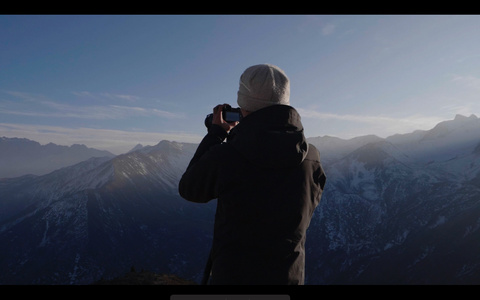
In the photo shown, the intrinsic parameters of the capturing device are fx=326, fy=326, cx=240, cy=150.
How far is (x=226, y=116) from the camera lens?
4.06 meters

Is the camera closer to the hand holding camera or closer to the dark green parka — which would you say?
the hand holding camera

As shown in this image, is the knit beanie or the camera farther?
the camera

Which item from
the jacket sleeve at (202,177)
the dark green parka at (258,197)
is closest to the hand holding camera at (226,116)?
the jacket sleeve at (202,177)

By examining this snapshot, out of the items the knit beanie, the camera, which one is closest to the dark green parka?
the knit beanie

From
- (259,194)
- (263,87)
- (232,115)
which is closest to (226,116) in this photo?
(232,115)

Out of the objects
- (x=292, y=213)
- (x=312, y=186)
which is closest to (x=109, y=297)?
(x=292, y=213)

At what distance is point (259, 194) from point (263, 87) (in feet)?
3.95

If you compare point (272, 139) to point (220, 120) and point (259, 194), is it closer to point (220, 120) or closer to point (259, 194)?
point (259, 194)

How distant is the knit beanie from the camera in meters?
3.66

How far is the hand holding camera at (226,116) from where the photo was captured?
4047mm

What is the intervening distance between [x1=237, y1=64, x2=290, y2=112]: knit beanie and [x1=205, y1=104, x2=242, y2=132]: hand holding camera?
0.24 metres
